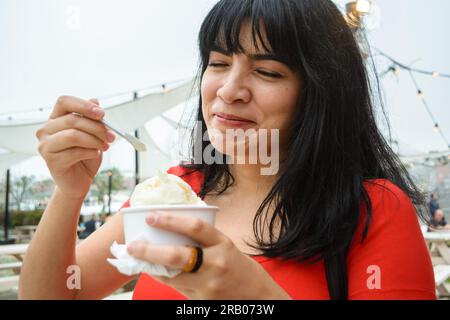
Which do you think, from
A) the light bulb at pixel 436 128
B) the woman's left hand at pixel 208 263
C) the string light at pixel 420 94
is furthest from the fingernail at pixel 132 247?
the light bulb at pixel 436 128

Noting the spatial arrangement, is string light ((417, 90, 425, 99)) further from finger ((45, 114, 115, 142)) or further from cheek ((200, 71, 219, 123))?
finger ((45, 114, 115, 142))

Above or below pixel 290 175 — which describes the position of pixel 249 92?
above

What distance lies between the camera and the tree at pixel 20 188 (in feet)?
30.0

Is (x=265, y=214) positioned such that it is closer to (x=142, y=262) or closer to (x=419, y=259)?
(x=419, y=259)

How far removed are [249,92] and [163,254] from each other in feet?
1.81

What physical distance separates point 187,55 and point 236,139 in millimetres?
5786

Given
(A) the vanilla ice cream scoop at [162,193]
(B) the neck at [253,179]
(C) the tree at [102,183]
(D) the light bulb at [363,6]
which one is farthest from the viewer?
(C) the tree at [102,183]

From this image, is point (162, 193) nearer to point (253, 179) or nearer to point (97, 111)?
point (97, 111)

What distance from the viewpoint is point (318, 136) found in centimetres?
108

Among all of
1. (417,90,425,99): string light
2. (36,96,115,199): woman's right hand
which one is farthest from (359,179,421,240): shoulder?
(417,90,425,99): string light

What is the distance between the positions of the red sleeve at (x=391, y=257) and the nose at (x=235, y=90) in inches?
15.8

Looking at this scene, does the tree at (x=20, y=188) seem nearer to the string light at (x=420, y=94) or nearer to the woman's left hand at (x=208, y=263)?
the string light at (x=420, y=94)

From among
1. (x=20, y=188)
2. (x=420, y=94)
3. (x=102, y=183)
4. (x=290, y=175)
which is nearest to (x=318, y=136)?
(x=290, y=175)

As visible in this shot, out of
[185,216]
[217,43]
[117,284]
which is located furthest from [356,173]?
[117,284]
